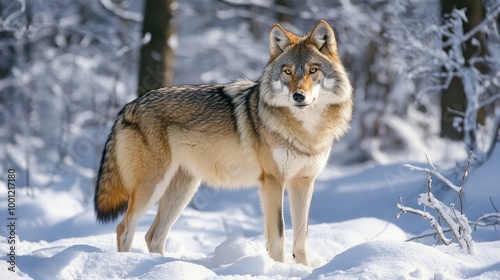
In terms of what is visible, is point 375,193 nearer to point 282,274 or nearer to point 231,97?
point 231,97

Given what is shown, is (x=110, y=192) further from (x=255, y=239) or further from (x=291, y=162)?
(x=291, y=162)

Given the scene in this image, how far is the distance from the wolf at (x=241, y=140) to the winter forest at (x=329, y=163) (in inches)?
15.7

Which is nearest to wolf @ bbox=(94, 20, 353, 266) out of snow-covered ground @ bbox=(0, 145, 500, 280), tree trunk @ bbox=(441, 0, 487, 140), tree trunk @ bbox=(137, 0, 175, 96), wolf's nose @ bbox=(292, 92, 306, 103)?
wolf's nose @ bbox=(292, 92, 306, 103)

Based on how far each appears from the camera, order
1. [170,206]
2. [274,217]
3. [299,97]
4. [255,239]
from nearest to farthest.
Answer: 1. [299,97]
2. [274,217]
3. [170,206]
4. [255,239]

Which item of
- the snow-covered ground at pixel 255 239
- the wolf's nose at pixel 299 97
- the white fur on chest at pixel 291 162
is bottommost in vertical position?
the snow-covered ground at pixel 255 239

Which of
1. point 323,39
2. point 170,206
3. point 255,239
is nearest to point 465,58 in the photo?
point 323,39

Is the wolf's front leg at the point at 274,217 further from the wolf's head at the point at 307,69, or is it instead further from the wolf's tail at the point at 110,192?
the wolf's tail at the point at 110,192

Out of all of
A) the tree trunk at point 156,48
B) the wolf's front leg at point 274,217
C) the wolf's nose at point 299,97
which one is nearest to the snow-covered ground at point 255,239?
the wolf's front leg at point 274,217

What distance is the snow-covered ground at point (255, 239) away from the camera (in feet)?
12.4

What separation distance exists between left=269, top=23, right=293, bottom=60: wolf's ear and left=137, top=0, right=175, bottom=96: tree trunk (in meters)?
4.23

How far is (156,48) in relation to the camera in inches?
362

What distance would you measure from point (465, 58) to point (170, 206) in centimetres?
435

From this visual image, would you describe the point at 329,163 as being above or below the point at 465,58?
below

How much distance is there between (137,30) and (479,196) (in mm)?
9732
